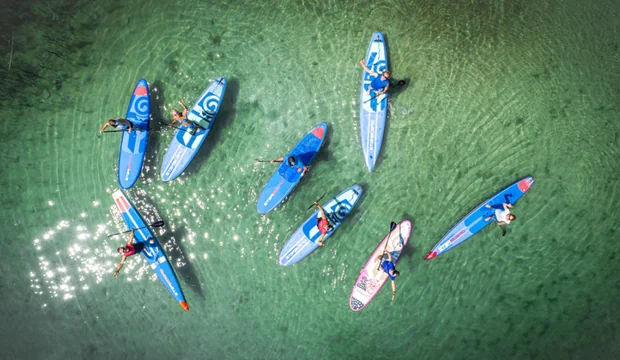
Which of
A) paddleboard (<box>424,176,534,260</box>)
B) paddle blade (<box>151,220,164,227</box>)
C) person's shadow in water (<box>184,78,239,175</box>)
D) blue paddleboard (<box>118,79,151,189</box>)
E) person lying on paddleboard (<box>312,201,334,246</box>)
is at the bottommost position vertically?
paddleboard (<box>424,176,534,260</box>)

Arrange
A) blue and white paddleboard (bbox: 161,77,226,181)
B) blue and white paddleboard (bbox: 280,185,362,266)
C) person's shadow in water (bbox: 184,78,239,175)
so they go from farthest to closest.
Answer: person's shadow in water (bbox: 184,78,239,175)
blue and white paddleboard (bbox: 161,77,226,181)
blue and white paddleboard (bbox: 280,185,362,266)

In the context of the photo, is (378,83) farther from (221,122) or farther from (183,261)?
(183,261)

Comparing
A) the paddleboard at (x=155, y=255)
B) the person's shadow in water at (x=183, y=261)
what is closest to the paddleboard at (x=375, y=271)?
the person's shadow in water at (x=183, y=261)

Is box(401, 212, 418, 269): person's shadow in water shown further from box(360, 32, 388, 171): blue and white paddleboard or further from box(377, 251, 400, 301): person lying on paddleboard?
box(360, 32, 388, 171): blue and white paddleboard

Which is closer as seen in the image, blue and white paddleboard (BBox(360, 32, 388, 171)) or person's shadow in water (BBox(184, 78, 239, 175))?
blue and white paddleboard (BBox(360, 32, 388, 171))

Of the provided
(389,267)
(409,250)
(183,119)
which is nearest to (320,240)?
(389,267)

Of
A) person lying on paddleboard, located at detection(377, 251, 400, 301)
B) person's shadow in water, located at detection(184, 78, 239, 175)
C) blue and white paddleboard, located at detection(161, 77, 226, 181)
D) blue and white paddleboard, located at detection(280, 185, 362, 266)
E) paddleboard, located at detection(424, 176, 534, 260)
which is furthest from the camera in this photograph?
person's shadow in water, located at detection(184, 78, 239, 175)

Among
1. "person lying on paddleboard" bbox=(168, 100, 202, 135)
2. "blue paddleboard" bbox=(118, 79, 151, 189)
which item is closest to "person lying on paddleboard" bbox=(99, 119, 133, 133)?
"blue paddleboard" bbox=(118, 79, 151, 189)
